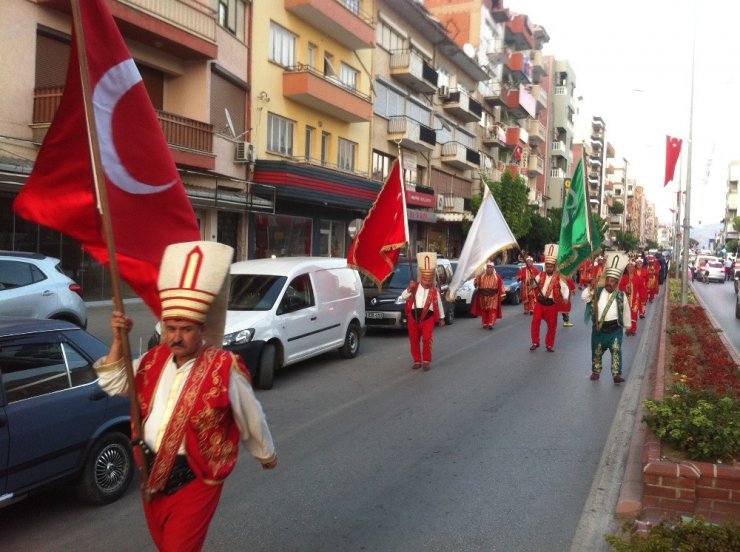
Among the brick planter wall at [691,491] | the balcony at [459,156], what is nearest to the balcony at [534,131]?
the balcony at [459,156]

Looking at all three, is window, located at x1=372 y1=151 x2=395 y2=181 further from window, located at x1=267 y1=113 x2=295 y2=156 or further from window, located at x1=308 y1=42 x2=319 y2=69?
window, located at x1=267 y1=113 x2=295 y2=156

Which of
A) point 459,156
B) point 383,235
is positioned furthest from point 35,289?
point 459,156

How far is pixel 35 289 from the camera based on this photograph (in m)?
10.2

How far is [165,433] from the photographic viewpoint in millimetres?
2990

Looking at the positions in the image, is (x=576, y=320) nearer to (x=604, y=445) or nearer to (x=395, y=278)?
(x=395, y=278)

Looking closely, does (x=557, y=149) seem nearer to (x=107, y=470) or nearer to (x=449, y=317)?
(x=449, y=317)

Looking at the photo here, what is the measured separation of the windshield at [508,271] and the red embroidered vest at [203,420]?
22.7 m

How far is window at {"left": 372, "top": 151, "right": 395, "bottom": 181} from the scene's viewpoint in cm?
3197

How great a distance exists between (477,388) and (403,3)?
2690 cm

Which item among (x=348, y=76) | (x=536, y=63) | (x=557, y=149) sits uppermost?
(x=536, y=63)

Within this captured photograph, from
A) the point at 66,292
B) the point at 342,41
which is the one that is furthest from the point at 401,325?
the point at 342,41

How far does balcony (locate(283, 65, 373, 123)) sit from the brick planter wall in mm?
21155

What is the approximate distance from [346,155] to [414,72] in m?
7.10

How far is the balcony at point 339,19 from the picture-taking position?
24.1 m
